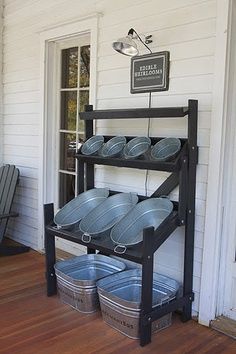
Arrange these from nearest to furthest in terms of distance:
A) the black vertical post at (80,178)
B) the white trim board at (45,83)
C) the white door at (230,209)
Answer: the white door at (230,209)
the black vertical post at (80,178)
the white trim board at (45,83)

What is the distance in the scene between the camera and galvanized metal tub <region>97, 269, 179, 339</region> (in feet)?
8.36

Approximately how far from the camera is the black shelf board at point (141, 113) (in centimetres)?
262

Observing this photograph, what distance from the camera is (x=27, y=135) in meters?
4.37

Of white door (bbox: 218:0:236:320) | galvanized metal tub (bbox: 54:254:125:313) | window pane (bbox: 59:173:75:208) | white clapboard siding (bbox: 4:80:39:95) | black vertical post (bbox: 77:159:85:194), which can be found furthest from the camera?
white clapboard siding (bbox: 4:80:39:95)

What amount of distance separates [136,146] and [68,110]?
133cm

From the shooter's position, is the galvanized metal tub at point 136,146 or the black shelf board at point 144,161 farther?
the galvanized metal tub at point 136,146

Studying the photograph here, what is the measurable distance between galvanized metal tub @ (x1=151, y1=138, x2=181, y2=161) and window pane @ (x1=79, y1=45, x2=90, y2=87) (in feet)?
4.17

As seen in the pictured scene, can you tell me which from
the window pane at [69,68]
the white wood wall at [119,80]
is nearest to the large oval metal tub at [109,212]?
the white wood wall at [119,80]

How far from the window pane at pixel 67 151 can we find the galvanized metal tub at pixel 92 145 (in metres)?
0.74

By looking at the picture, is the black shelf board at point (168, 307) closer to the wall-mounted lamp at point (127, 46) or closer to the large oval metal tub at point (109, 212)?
the large oval metal tub at point (109, 212)

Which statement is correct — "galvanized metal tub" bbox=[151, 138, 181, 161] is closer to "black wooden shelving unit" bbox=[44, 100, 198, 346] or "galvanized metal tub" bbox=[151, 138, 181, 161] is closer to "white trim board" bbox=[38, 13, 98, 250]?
"black wooden shelving unit" bbox=[44, 100, 198, 346]

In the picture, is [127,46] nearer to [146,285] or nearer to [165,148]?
[165,148]

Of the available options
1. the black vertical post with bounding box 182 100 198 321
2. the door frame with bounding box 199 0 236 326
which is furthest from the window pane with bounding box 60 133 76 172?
the door frame with bounding box 199 0 236 326

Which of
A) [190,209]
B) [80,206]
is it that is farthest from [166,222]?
[80,206]
